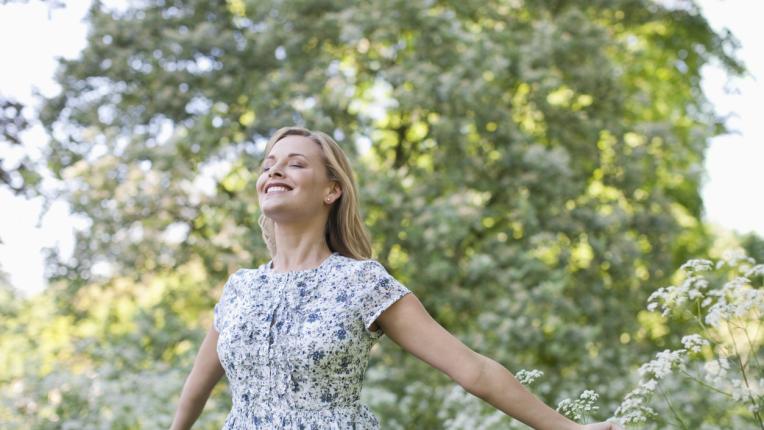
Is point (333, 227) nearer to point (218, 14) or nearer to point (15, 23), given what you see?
point (15, 23)

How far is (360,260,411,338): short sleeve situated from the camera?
1943 millimetres

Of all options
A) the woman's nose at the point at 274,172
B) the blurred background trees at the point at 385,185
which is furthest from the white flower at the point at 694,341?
the blurred background trees at the point at 385,185

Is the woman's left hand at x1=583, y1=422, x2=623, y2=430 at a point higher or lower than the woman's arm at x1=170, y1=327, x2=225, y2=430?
higher

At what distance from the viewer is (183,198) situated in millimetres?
5590

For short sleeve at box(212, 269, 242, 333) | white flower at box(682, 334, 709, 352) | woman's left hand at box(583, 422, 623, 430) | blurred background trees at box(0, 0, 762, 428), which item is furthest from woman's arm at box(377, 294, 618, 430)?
blurred background trees at box(0, 0, 762, 428)

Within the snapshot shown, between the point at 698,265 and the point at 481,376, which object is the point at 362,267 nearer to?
the point at 481,376

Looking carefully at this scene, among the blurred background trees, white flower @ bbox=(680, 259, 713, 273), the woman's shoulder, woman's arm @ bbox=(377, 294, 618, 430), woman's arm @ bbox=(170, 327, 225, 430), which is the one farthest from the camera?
the blurred background trees

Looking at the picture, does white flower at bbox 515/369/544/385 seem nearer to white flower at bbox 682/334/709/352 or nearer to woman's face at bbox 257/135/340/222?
white flower at bbox 682/334/709/352

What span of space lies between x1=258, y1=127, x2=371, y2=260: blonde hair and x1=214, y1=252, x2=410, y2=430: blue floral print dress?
4.6 inches

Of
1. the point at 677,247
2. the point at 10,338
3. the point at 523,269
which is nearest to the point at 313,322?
the point at 523,269

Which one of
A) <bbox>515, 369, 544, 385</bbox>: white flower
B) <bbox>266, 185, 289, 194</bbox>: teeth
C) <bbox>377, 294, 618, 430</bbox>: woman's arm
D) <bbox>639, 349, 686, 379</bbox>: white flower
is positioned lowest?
<bbox>377, 294, 618, 430</bbox>: woman's arm

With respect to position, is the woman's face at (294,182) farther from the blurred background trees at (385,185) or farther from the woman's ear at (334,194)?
the blurred background trees at (385,185)

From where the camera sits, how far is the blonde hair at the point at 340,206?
216 centimetres

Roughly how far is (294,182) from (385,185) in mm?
3155
